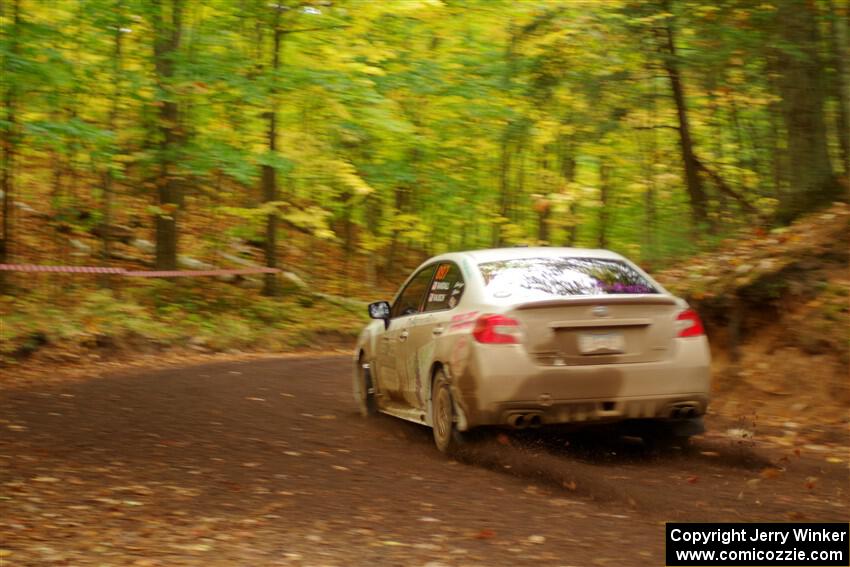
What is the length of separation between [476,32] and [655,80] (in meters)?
8.29

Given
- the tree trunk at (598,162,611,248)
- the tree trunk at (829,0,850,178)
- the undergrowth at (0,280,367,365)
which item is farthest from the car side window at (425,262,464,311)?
the tree trunk at (598,162,611,248)

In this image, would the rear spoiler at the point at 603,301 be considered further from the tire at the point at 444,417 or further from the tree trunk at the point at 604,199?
the tree trunk at the point at 604,199

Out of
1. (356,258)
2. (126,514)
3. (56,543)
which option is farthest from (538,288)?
(356,258)

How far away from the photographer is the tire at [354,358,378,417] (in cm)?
1109

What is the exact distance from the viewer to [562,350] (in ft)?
25.8

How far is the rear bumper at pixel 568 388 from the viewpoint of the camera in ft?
25.6

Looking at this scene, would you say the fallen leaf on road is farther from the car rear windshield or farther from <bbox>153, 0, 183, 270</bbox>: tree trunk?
<bbox>153, 0, 183, 270</bbox>: tree trunk

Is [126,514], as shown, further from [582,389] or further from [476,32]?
[476,32]

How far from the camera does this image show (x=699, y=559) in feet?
17.2

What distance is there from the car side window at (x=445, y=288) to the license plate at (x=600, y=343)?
1244 millimetres

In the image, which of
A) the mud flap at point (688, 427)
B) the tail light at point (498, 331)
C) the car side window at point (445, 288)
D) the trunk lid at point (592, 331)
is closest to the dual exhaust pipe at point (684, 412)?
the mud flap at point (688, 427)

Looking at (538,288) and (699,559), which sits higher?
(538,288)

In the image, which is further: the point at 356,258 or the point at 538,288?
the point at 356,258

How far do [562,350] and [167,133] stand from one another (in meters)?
15.2
